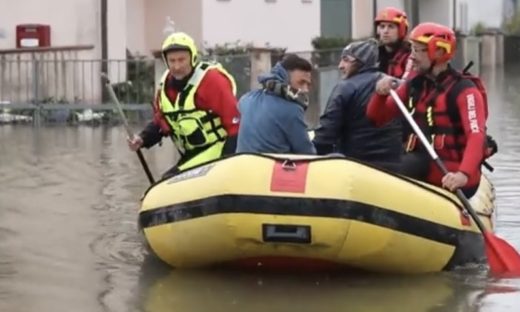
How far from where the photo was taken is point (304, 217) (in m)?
9.34

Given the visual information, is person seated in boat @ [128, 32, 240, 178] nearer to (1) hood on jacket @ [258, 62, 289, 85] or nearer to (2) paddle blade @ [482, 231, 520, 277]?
(1) hood on jacket @ [258, 62, 289, 85]

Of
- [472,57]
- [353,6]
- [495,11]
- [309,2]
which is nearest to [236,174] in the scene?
[309,2]

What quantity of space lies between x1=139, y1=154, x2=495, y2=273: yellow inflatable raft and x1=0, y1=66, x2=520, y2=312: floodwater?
0.60 feet

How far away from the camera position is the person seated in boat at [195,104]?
34.7 feet

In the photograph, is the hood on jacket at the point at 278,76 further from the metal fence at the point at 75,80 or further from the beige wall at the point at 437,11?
the beige wall at the point at 437,11

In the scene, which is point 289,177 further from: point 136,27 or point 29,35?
point 136,27

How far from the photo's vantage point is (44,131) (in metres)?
22.3

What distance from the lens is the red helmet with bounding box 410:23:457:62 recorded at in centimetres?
1030

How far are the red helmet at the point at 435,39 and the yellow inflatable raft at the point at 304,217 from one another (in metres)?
1.01

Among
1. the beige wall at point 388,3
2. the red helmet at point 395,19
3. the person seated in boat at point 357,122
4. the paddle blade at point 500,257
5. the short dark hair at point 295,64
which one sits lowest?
the paddle blade at point 500,257

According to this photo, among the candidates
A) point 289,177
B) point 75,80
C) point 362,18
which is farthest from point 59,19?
point 362,18

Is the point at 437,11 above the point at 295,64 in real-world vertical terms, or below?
above

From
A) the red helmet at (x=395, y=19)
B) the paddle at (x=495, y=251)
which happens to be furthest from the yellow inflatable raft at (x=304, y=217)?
the red helmet at (x=395, y=19)

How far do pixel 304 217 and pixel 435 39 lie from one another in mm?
1766
